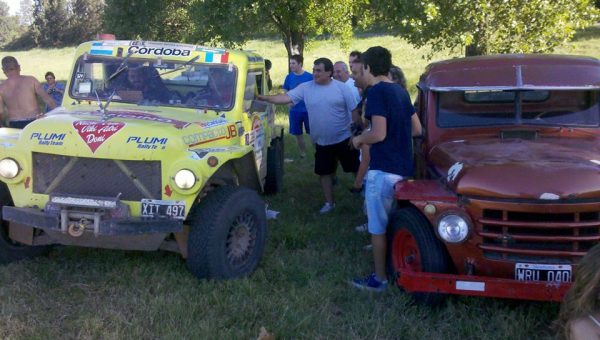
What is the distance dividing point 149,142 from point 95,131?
0.42 meters

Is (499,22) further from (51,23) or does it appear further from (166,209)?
(51,23)

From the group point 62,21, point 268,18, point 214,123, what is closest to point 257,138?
point 214,123

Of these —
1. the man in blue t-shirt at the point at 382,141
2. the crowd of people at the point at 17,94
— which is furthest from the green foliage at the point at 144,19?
the man in blue t-shirt at the point at 382,141

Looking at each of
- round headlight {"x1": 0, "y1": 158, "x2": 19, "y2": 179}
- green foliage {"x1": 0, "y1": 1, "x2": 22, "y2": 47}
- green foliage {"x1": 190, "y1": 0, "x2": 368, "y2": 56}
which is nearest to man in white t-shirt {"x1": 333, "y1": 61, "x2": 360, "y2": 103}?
round headlight {"x1": 0, "y1": 158, "x2": 19, "y2": 179}

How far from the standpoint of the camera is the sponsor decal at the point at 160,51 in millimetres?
6043

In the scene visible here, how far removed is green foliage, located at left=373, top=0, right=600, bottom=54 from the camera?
37.7 feet

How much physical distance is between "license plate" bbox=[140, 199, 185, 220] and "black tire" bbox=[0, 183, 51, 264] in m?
1.29

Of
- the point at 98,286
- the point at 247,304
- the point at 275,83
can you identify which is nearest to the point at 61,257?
the point at 98,286

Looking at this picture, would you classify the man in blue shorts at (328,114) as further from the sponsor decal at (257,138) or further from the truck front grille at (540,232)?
the truck front grille at (540,232)

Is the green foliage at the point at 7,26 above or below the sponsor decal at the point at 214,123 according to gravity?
above

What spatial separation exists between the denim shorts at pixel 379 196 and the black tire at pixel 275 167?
2.86m

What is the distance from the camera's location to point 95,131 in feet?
15.8

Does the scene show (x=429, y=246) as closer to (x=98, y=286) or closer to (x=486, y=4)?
(x=98, y=286)

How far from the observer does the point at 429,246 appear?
431cm
